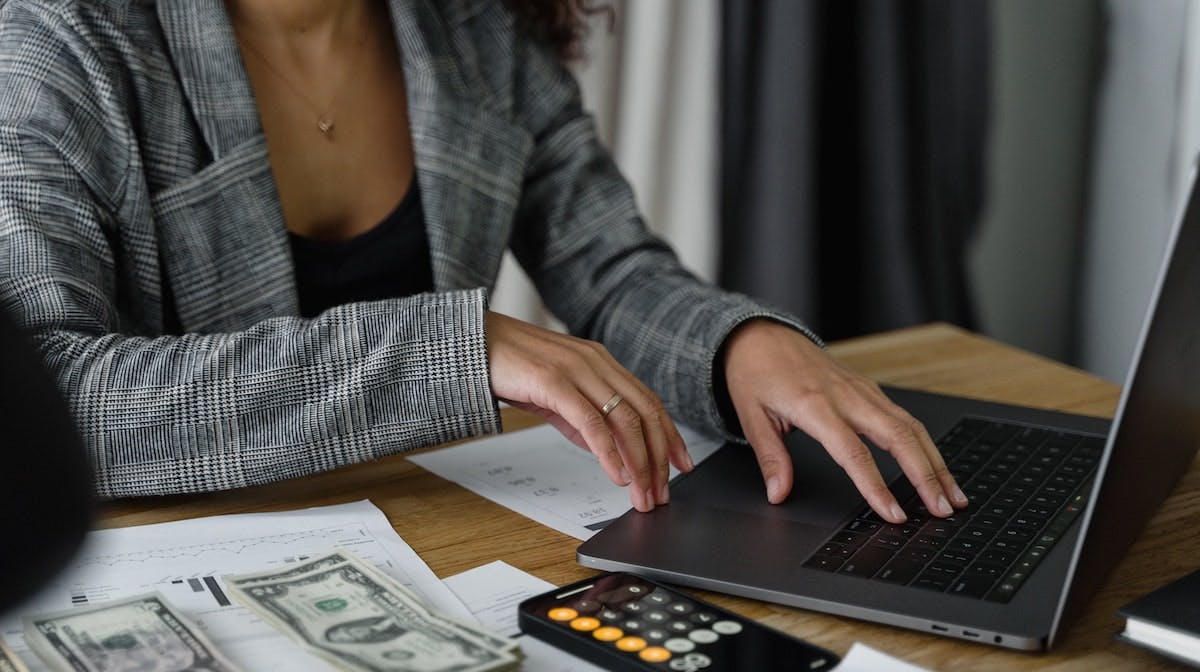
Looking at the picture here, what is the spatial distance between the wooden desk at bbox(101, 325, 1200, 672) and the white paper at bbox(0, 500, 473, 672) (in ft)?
0.06

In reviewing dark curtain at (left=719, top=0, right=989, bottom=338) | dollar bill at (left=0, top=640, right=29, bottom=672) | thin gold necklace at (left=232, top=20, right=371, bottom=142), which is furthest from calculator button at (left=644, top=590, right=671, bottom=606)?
dark curtain at (left=719, top=0, right=989, bottom=338)

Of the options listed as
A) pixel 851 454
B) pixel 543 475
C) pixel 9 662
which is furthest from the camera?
pixel 543 475

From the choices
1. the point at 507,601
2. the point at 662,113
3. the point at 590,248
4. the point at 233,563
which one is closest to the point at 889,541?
the point at 507,601

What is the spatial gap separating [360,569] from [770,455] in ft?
1.01

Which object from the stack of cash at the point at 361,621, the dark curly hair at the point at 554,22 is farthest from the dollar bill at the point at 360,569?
the dark curly hair at the point at 554,22

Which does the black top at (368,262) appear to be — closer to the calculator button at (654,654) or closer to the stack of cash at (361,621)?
the stack of cash at (361,621)

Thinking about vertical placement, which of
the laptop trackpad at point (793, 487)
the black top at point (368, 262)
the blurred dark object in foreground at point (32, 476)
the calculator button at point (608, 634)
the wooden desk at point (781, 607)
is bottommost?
the wooden desk at point (781, 607)

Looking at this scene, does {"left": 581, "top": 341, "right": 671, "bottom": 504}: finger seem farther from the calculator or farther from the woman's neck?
the woman's neck

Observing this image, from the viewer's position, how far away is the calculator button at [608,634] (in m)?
0.60

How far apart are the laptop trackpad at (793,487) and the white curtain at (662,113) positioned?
3.74ft

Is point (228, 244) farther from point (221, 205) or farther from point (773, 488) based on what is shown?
point (773, 488)

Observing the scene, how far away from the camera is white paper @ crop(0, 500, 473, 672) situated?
0.61 metres

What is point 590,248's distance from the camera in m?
1.21

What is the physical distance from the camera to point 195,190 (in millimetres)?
984
